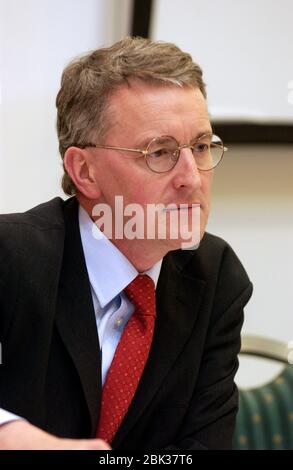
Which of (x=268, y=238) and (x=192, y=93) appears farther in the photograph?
(x=268, y=238)

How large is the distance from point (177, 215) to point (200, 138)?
17cm

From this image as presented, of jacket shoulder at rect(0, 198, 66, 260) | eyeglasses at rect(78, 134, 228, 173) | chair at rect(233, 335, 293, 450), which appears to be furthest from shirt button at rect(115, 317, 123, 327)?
chair at rect(233, 335, 293, 450)

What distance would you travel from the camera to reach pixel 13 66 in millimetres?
2152

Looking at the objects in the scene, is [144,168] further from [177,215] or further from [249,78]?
[249,78]

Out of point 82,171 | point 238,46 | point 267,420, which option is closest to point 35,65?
point 238,46

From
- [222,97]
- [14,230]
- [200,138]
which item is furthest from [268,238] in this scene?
[14,230]

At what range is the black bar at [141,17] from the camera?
2.10 meters

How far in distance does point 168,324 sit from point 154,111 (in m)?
0.47

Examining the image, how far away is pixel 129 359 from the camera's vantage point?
4.84ft

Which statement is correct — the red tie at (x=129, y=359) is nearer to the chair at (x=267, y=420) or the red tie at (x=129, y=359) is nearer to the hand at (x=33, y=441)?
the hand at (x=33, y=441)

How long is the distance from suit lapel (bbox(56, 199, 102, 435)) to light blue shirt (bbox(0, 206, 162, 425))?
32 millimetres

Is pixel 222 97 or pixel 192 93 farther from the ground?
pixel 192 93

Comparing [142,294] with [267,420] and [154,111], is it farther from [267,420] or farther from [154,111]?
[267,420]
